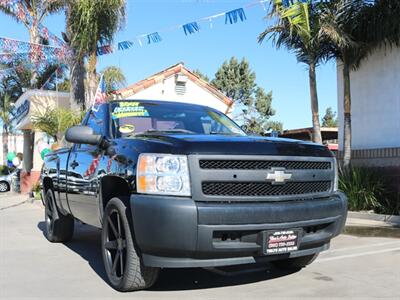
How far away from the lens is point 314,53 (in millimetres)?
11656

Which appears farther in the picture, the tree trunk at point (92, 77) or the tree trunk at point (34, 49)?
the tree trunk at point (34, 49)

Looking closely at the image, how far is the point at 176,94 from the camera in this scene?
735 inches

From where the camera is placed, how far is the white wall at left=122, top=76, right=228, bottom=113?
18.2 metres

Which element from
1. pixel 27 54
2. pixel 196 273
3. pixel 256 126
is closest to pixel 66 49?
pixel 27 54

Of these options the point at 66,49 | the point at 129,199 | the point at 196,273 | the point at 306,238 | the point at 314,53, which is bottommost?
the point at 196,273

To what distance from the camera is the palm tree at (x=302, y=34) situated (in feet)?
36.1

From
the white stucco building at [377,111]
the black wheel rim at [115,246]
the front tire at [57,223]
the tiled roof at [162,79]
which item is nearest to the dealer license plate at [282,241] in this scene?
the black wheel rim at [115,246]

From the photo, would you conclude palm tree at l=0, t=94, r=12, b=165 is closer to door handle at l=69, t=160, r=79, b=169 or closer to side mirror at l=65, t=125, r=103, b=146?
door handle at l=69, t=160, r=79, b=169

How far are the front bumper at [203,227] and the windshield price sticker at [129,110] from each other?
1712mm

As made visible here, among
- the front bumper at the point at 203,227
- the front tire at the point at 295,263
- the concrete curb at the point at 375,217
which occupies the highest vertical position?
the front bumper at the point at 203,227

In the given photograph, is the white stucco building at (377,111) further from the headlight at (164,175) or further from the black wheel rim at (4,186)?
the black wheel rim at (4,186)

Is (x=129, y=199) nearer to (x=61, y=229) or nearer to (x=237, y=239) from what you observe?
(x=237, y=239)

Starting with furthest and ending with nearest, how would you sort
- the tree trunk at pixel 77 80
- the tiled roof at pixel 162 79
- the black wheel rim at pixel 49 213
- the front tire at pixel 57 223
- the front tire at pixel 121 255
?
the tiled roof at pixel 162 79 → the tree trunk at pixel 77 80 → the black wheel rim at pixel 49 213 → the front tire at pixel 57 223 → the front tire at pixel 121 255

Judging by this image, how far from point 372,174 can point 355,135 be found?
6.67 feet
